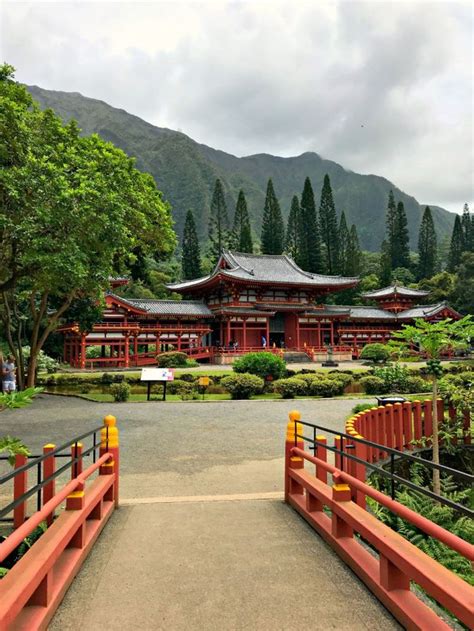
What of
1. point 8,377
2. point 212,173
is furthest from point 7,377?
point 212,173

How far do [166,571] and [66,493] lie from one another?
1147mm

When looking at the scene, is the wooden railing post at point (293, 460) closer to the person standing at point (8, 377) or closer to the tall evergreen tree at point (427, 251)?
the person standing at point (8, 377)

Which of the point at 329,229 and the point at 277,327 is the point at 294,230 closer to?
the point at 329,229

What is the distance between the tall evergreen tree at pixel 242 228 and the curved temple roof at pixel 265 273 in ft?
66.9

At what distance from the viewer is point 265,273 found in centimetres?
4066

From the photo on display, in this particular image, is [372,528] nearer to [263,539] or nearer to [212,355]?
[263,539]

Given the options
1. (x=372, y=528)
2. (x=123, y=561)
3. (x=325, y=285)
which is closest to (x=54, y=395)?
(x=123, y=561)

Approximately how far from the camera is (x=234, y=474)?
7.18 metres

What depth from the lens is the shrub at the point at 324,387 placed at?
18391 millimetres

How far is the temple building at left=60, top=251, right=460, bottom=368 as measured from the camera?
30.3 metres

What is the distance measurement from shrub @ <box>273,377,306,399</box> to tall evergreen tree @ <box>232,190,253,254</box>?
155ft

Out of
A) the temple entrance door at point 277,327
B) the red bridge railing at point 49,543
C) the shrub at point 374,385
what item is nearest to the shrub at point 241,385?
the shrub at point 374,385

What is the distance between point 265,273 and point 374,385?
23.2 meters

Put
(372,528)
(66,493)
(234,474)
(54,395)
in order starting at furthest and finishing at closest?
1. (54,395)
2. (234,474)
3. (66,493)
4. (372,528)
